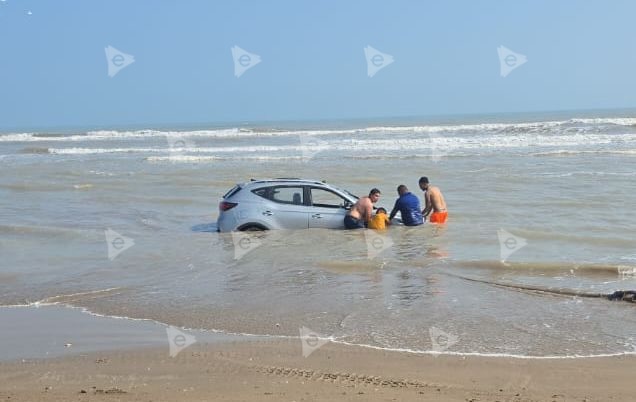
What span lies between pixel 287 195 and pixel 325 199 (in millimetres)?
927

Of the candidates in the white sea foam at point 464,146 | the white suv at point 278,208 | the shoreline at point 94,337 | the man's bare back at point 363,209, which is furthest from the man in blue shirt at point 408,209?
the white sea foam at point 464,146

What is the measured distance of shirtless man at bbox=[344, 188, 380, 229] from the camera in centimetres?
1402

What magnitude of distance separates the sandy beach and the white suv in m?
7.24

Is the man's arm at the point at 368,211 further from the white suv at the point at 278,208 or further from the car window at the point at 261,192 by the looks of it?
the car window at the point at 261,192

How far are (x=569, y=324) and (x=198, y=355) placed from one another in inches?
155

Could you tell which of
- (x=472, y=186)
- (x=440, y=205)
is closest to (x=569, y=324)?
(x=440, y=205)

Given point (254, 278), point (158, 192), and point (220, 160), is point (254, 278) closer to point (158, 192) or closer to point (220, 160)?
point (158, 192)

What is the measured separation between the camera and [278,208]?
46.4ft

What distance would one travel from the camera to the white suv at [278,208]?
1409 cm

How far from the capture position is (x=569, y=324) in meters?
7.72

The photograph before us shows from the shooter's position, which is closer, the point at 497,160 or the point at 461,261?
the point at 461,261

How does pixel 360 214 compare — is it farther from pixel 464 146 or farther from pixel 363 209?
pixel 464 146

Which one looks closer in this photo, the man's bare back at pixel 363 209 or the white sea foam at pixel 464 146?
the man's bare back at pixel 363 209

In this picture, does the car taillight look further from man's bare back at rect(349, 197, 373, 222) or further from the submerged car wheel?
man's bare back at rect(349, 197, 373, 222)
